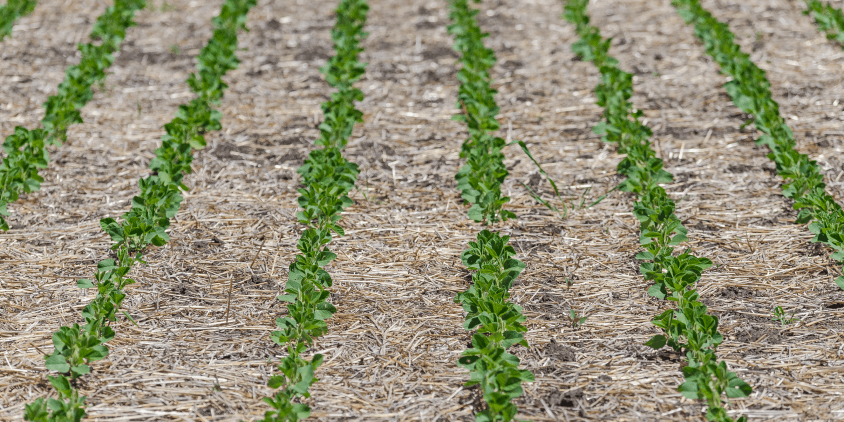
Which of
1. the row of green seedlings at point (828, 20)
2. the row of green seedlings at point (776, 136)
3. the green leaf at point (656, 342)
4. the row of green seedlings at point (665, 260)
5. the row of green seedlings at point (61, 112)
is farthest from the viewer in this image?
the row of green seedlings at point (828, 20)

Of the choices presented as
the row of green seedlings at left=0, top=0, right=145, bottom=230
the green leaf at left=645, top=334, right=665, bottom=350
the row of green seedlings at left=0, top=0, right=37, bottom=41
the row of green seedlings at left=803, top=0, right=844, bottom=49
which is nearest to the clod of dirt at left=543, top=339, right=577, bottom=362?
the green leaf at left=645, top=334, right=665, bottom=350

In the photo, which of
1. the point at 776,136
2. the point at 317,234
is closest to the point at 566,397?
the point at 317,234

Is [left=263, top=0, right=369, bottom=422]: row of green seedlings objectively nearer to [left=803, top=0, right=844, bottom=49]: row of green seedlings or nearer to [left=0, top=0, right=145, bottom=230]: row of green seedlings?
[left=0, top=0, right=145, bottom=230]: row of green seedlings

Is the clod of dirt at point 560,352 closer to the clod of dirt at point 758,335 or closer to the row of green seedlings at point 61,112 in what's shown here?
the clod of dirt at point 758,335

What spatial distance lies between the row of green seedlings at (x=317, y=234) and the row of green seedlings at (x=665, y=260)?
5.57 feet

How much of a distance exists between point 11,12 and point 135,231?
4.63 m

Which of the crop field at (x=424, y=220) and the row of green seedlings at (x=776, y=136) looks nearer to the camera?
the crop field at (x=424, y=220)

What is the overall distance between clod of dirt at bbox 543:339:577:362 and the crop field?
0.01 m

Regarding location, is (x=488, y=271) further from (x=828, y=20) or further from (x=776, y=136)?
(x=828, y=20)

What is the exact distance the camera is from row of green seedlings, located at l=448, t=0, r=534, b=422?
3150mm

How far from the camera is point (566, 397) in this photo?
3.21m

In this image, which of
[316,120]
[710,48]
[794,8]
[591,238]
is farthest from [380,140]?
[794,8]

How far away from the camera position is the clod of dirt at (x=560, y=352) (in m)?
3.44

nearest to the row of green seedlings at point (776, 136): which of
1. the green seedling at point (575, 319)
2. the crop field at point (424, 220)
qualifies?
the crop field at point (424, 220)
